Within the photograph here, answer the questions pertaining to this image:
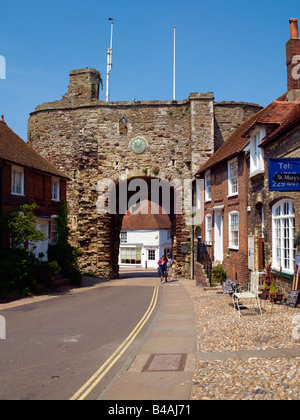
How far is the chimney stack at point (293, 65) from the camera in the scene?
53.3 ft

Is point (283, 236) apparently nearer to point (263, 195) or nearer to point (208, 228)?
point (263, 195)

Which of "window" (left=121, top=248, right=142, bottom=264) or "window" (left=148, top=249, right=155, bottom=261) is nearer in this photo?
"window" (left=148, top=249, right=155, bottom=261)

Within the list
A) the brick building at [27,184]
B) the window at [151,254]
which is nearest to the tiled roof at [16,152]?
the brick building at [27,184]

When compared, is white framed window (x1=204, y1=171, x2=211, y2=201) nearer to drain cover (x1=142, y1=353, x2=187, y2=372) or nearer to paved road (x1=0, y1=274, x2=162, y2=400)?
paved road (x1=0, y1=274, x2=162, y2=400)

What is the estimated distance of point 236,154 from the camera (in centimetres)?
1911

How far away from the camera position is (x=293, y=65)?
1633 cm

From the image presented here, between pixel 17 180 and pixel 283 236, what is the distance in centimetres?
1304

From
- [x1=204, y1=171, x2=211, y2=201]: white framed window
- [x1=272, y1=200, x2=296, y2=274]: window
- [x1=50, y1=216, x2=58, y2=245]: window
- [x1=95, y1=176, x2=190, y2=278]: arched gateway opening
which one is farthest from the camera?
[x1=95, y1=176, x2=190, y2=278]: arched gateway opening

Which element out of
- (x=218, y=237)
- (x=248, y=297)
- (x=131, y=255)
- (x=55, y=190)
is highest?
(x=55, y=190)

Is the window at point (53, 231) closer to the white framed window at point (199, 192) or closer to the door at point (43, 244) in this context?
the door at point (43, 244)

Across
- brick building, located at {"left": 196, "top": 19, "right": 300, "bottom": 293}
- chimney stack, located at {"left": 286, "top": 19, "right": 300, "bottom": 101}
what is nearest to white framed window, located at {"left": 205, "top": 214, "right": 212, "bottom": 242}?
brick building, located at {"left": 196, "top": 19, "right": 300, "bottom": 293}

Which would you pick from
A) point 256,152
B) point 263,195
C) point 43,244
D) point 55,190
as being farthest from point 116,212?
point 263,195

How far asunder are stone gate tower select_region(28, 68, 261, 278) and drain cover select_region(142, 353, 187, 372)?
21.4 metres

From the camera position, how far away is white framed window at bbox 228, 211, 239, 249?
19469 millimetres
